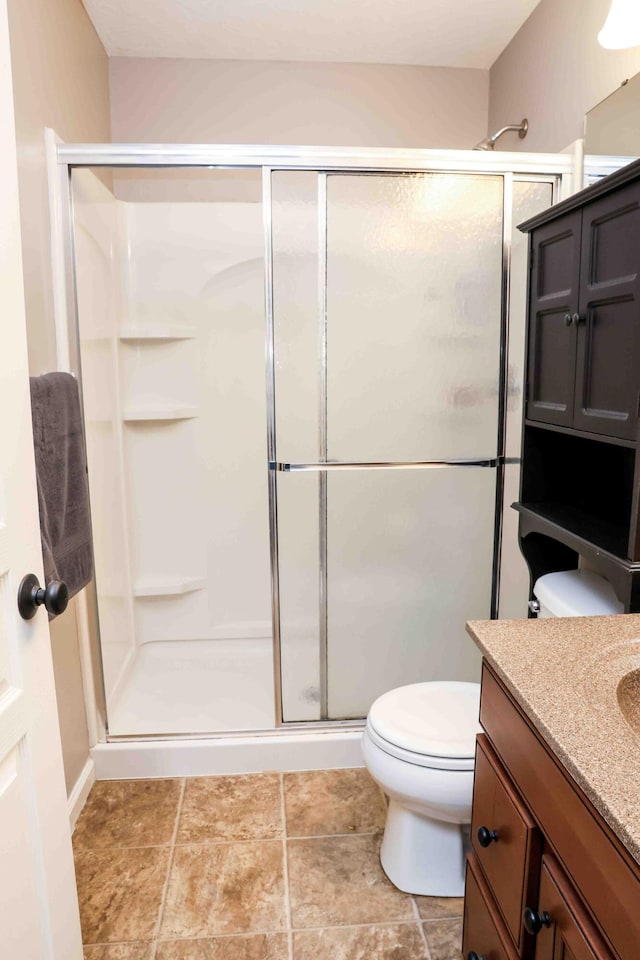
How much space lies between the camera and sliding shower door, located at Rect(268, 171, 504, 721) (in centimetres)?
203

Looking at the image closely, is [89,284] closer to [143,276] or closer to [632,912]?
[143,276]

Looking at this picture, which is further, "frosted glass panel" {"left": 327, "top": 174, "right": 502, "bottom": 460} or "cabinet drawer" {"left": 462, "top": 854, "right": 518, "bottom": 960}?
"frosted glass panel" {"left": 327, "top": 174, "right": 502, "bottom": 460}

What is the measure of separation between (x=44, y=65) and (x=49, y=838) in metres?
2.01

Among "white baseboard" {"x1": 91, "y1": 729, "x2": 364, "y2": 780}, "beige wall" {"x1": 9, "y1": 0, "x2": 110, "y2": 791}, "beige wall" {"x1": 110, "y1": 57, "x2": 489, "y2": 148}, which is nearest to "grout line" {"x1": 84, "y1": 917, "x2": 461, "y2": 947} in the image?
"beige wall" {"x1": 9, "y1": 0, "x2": 110, "y2": 791}

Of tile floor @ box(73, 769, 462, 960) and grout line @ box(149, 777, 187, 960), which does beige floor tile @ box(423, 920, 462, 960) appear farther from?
grout line @ box(149, 777, 187, 960)

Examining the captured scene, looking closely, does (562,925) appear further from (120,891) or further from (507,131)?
(507,131)

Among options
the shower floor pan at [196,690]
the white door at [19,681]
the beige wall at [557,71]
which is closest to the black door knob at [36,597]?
the white door at [19,681]


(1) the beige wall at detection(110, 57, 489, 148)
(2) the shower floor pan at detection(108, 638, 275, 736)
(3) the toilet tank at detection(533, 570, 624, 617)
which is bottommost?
(2) the shower floor pan at detection(108, 638, 275, 736)

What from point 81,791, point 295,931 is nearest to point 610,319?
A: point 295,931

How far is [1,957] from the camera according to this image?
914 millimetres

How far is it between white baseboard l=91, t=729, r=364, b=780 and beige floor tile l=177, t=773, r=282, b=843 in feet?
0.14

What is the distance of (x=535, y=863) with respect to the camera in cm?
92

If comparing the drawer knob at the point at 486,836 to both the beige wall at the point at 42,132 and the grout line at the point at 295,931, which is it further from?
the beige wall at the point at 42,132

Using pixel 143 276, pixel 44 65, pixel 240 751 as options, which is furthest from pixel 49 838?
pixel 143 276
